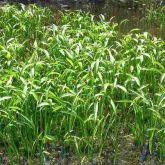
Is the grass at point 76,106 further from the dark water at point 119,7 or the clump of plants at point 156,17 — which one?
the dark water at point 119,7

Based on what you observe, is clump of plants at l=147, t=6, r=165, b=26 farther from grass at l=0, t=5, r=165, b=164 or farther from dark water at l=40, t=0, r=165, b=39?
grass at l=0, t=5, r=165, b=164

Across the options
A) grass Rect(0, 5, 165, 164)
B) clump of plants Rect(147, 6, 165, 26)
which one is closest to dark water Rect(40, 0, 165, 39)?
clump of plants Rect(147, 6, 165, 26)

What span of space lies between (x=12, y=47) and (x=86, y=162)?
1904mm

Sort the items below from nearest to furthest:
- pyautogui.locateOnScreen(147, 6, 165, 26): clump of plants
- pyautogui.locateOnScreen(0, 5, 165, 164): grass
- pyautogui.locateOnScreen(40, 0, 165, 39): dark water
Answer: pyautogui.locateOnScreen(0, 5, 165, 164): grass
pyautogui.locateOnScreen(147, 6, 165, 26): clump of plants
pyautogui.locateOnScreen(40, 0, 165, 39): dark water

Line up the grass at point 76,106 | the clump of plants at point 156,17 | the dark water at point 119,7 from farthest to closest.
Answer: the dark water at point 119,7
the clump of plants at point 156,17
the grass at point 76,106

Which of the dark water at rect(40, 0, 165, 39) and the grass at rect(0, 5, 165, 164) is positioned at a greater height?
the dark water at rect(40, 0, 165, 39)

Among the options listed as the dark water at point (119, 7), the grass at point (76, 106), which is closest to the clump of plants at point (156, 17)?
the dark water at point (119, 7)

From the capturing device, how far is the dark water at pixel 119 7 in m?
9.20

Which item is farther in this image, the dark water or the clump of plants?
the dark water

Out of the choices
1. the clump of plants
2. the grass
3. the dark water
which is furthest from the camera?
the dark water

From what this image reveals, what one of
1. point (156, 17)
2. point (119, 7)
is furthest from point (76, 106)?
point (119, 7)

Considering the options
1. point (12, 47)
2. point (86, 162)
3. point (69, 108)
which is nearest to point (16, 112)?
point (69, 108)

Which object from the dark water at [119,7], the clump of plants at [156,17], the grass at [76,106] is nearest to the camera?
the grass at [76,106]

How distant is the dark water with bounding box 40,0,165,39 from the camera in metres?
9.20
